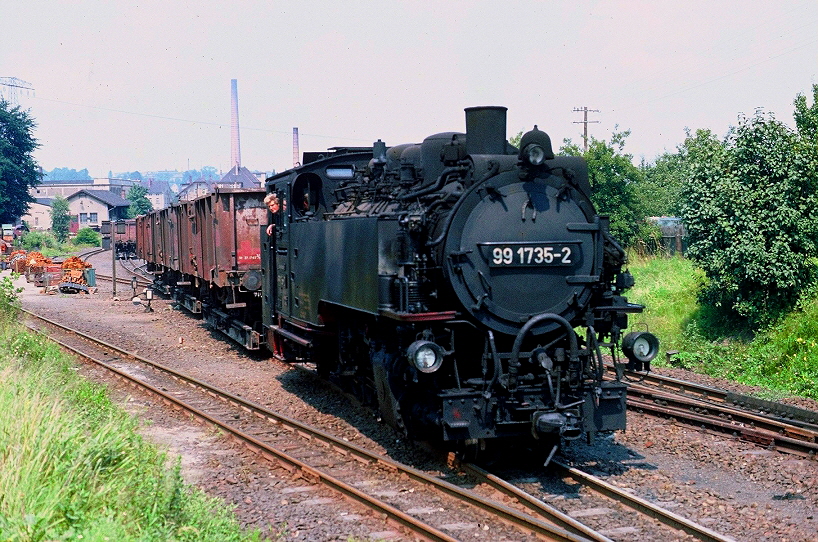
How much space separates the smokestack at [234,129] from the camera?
282 feet

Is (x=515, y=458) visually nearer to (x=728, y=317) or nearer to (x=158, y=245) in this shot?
(x=728, y=317)

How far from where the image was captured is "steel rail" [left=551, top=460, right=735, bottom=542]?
245 inches

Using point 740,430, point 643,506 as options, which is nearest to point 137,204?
point 740,430

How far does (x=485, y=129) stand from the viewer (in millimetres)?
8359

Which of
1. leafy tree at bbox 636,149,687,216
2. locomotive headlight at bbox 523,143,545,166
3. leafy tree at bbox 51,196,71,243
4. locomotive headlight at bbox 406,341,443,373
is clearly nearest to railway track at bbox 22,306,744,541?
locomotive headlight at bbox 406,341,443,373

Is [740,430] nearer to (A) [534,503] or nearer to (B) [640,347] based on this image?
(B) [640,347]

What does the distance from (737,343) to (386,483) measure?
401 inches

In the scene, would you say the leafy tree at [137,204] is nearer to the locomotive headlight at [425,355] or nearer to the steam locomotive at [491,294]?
the steam locomotive at [491,294]

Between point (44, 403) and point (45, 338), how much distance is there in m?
9.59

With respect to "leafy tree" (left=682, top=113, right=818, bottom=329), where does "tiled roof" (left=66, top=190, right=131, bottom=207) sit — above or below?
above

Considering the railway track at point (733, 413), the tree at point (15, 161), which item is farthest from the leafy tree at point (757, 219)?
the tree at point (15, 161)

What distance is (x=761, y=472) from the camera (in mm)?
8211

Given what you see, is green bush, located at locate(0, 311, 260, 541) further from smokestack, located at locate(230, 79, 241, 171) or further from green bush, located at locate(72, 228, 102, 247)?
smokestack, located at locate(230, 79, 241, 171)

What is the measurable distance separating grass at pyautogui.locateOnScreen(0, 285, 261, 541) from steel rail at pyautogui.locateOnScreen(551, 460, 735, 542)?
291 centimetres
